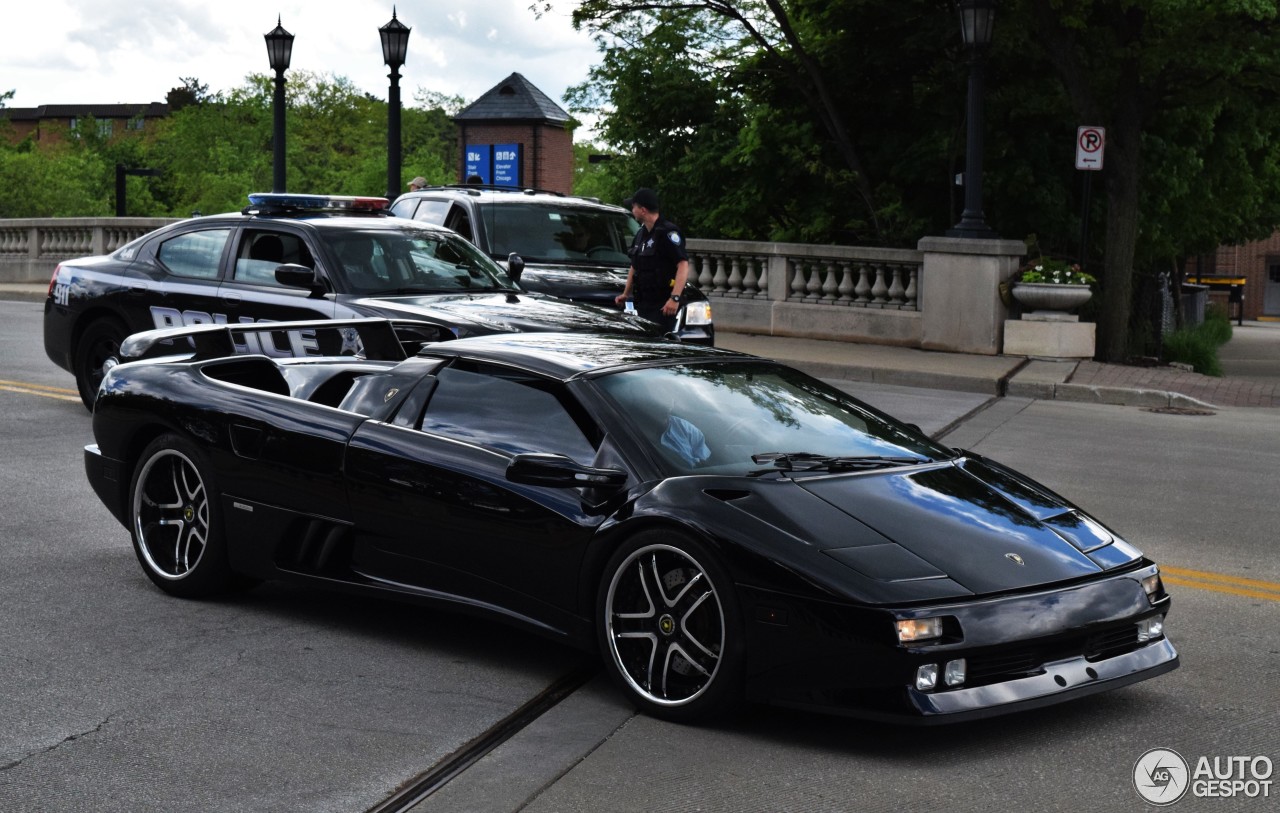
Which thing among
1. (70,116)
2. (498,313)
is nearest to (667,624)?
(498,313)

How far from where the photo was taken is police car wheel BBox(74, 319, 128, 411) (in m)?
12.4

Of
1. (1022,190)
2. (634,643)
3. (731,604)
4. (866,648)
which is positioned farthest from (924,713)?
(1022,190)

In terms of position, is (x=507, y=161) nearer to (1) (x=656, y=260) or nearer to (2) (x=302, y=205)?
(1) (x=656, y=260)

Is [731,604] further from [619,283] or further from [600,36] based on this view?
[600,36]

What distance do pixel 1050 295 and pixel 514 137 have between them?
8314 cm

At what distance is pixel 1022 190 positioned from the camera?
79.1 ft

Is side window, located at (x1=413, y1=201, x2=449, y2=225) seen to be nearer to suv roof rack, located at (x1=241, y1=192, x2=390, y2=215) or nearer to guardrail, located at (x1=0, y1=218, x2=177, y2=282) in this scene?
suv roof rack, located at (x1=241, y1=192, x2=390, y2=215)

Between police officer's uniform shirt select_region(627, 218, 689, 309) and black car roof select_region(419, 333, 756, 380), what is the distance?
22.5 ft

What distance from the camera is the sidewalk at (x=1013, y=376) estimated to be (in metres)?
16.8

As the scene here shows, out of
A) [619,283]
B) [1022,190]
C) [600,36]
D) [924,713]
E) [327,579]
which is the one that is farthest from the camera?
[600,36]

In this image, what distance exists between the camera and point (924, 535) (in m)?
5.15

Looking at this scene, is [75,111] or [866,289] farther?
[75,111]

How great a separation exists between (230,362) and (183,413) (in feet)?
1.51

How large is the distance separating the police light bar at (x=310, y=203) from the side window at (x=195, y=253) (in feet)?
1.43
